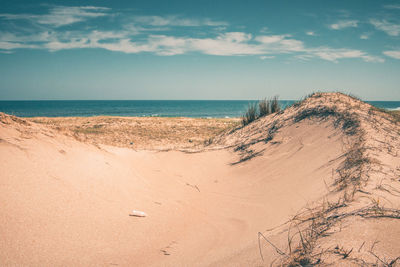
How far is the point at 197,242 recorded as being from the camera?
265 centimetres

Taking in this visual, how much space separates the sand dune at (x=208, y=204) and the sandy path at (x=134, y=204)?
14 mm

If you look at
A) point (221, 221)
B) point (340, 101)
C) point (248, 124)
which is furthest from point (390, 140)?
Result: point (248, 124)

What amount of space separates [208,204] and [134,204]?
1.22 metres

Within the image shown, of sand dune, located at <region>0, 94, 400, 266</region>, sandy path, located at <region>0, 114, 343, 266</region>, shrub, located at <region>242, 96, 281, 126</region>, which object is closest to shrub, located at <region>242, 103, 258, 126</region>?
shrub, located at <region>242, 96, 281, 126</region>

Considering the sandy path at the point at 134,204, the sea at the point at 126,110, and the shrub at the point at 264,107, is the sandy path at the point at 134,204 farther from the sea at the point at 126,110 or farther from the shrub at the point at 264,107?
the shrub at the point at 264,107

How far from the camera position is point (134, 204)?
3279 mm

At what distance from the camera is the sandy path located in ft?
7.17

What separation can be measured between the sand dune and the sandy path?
0.05ft

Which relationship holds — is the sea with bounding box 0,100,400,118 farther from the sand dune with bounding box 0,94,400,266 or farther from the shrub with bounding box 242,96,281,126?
the sand dune with bounding box 0,94,400,266

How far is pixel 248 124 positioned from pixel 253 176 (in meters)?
4.16

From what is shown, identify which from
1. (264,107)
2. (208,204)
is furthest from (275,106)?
(208,204)

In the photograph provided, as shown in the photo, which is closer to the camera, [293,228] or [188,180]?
[293,228]

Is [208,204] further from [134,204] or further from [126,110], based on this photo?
[126,110]

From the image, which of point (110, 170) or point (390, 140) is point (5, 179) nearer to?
point (110, 170)
